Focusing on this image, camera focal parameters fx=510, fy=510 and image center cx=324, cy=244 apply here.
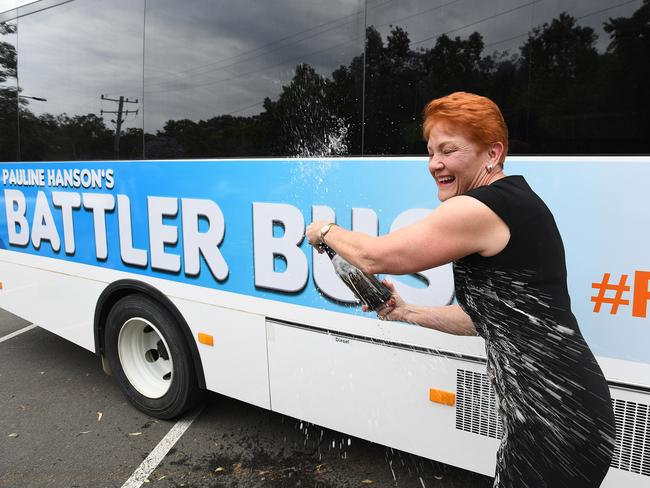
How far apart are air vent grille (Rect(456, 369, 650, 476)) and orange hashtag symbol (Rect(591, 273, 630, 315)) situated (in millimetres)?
391

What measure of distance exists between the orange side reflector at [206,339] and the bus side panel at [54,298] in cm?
102

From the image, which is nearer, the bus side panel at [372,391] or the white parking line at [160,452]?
the bus side panel at [372,391]

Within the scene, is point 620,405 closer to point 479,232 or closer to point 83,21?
point 479,232

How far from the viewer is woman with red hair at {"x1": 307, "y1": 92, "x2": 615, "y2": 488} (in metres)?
1.44

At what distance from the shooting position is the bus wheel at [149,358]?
3.55 m

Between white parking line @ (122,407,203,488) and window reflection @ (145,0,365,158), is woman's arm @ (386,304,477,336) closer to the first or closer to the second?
window reflection @ (145,0,365,158)

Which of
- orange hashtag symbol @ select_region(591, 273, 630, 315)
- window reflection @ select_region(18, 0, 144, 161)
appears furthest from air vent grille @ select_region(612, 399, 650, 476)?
window reflection @ select_region(18, 0, 144, 161)

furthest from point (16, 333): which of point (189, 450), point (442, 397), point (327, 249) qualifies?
point (327, 249)

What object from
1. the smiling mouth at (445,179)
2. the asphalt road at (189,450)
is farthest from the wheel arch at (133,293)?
the smiling mouth at (445,179)

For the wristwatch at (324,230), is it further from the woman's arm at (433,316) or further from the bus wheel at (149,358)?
the bus wheel at (149,358)

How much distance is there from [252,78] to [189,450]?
2.44m

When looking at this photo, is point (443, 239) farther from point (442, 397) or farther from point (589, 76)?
point (442, 397)

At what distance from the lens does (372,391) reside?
2.70 meters

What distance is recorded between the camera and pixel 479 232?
1415mm
